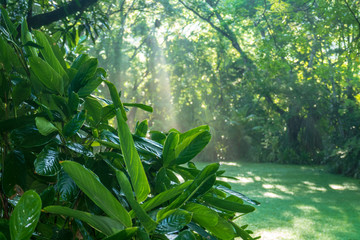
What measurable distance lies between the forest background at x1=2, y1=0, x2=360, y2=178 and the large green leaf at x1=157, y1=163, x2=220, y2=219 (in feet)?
19.6

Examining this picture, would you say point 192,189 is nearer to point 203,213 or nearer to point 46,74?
point 203,213

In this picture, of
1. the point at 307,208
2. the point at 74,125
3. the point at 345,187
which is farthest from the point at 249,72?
the point at 74,125

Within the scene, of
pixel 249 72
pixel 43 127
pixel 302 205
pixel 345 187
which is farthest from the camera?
pixel 249 72

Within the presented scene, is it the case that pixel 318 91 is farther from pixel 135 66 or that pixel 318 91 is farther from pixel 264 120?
pixel 135 66

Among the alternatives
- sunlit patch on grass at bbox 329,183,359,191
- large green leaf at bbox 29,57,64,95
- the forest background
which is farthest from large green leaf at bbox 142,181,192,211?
sunlit patch on grass at bbox 329,183,359,191

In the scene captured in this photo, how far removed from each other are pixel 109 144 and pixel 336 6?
632cm

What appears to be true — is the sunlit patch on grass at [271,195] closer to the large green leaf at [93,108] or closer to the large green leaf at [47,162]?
the large green leaf at [93,108]

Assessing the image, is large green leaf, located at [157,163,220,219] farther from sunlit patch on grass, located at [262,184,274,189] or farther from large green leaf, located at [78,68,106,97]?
sunlit patch on grass, located at [262,184,274,189]

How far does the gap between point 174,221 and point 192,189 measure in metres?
0.04

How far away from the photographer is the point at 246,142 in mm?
12305

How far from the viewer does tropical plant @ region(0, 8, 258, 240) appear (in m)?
0.31

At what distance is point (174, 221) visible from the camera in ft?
1.11

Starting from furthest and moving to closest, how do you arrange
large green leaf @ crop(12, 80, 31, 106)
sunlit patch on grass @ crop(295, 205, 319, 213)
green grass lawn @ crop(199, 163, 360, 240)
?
1. sunlit patch on grass @ crop(295, 205, 319, 213)
2. green grass lawn @ crop(199, 163, 360, 240)
3. large green leaf @ crop(12, 80, 31, 106)

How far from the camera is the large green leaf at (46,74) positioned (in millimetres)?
429
